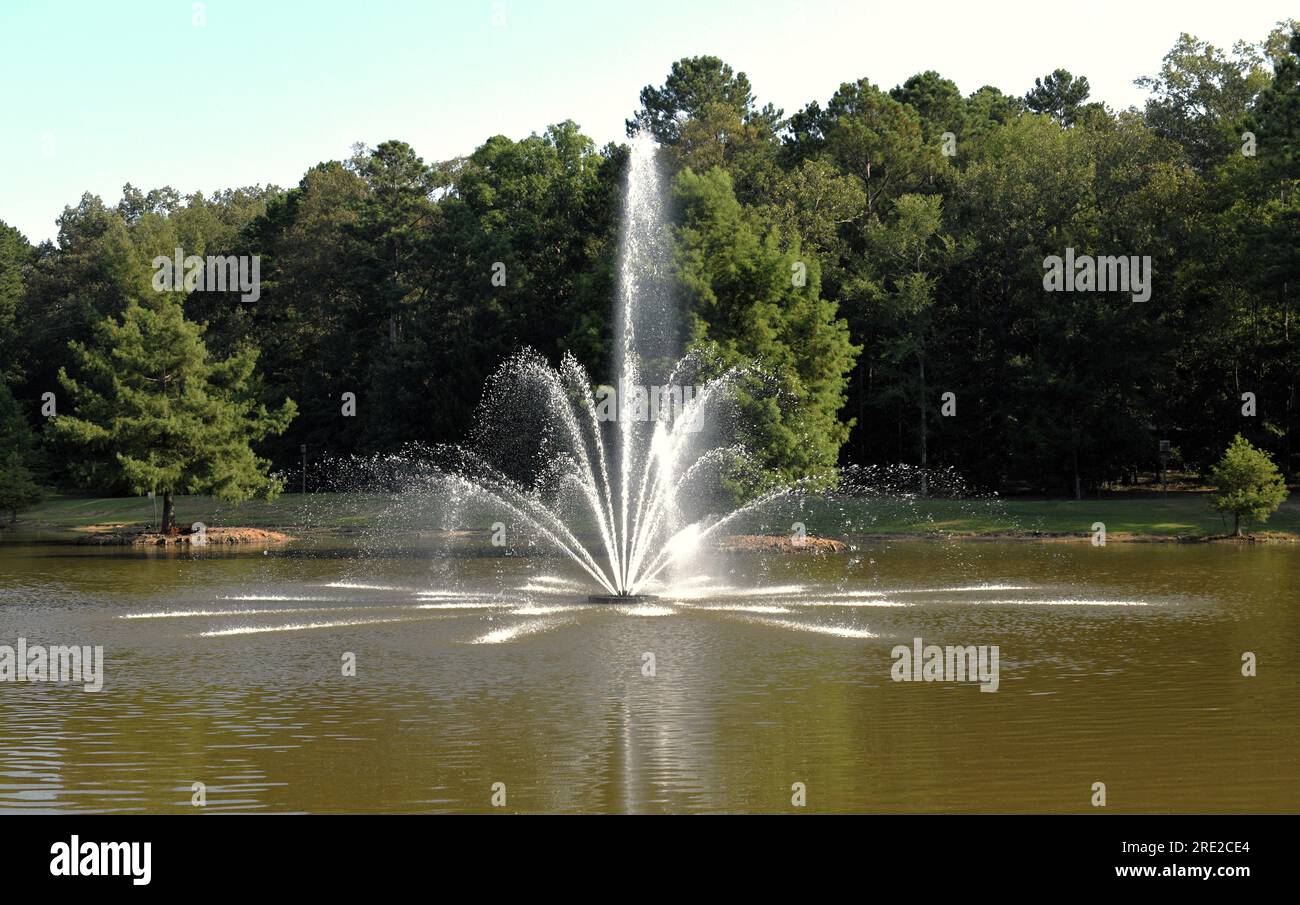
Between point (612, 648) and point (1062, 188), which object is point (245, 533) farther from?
point (1062, 188)

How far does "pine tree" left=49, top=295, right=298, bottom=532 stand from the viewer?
62406mm

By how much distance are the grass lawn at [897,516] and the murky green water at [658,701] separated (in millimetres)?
20560

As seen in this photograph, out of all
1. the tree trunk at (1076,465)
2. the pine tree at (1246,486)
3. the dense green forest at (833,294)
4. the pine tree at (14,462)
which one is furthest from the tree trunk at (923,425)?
the pine tree at (14,462)

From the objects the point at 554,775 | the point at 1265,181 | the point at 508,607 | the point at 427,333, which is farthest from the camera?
the point at 427,333

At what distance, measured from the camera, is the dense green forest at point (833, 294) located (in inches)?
2469

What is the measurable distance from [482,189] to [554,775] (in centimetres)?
7536

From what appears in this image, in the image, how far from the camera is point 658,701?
66.2ft

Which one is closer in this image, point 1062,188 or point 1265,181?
point 1265,181

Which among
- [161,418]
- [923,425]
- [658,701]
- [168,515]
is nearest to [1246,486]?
[923,425]

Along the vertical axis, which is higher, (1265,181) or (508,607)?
(1265,181)

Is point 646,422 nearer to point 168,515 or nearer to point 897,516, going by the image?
point 897,516

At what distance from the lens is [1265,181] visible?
6544 cm
